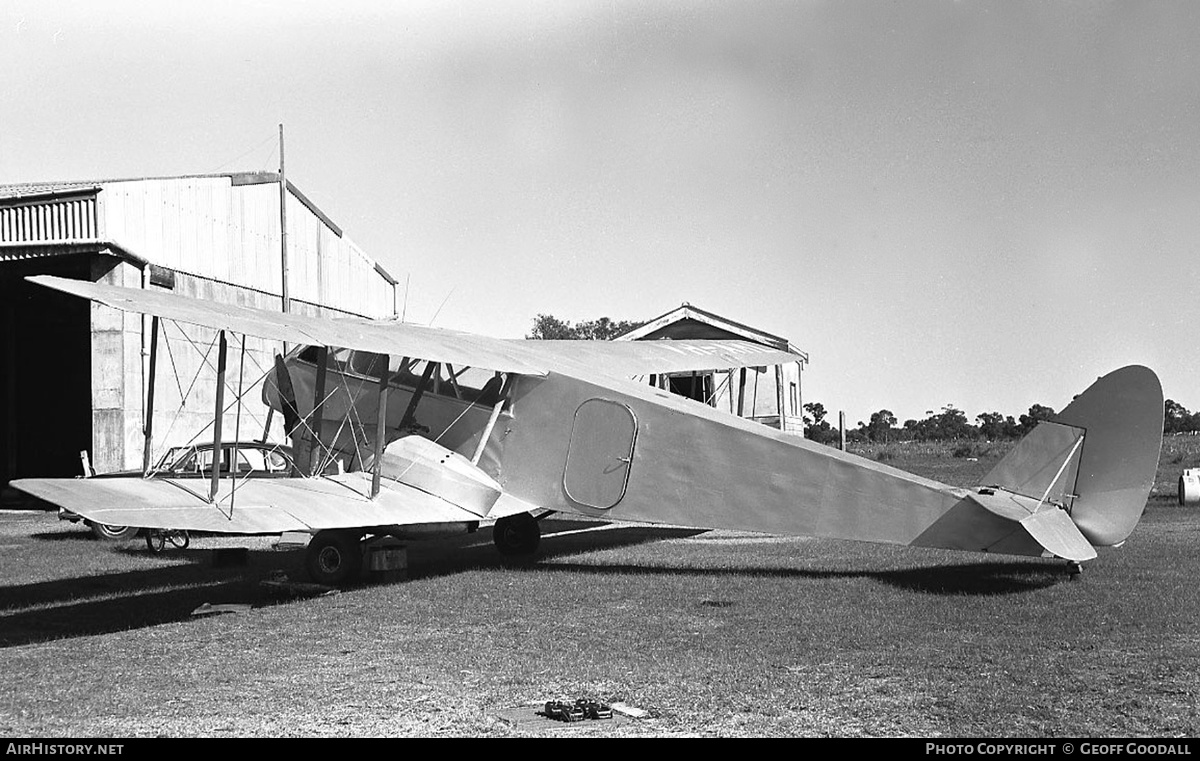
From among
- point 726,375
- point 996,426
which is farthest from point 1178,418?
point 726,375

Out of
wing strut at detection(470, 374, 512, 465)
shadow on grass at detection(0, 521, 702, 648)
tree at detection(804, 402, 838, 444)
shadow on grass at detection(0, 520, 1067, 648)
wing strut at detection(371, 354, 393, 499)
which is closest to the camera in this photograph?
shadow on grass at detection(0, 521, 702, 648)

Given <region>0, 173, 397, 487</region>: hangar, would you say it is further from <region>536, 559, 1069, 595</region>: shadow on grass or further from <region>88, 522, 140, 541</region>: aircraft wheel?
<region>536, 559, 1069, 595</region>: shadow on grass

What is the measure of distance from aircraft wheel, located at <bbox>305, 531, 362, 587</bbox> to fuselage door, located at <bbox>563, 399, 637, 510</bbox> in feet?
8.05

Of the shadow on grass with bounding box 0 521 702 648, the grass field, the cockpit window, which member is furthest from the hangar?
the grass field

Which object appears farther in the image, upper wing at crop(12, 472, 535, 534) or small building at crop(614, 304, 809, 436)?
small building at crop(614, 304, 809, 436)

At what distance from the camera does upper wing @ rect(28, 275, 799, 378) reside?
31.7 feet

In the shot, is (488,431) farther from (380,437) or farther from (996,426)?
(996,426)

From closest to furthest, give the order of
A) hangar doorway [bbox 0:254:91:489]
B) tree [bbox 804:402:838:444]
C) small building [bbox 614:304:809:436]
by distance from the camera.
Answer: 1. small building [bbox 614:304:809:436]
2. hangar doorway [bbox 0:254:91:489]
3. tree [bbox 804:402:838:444]

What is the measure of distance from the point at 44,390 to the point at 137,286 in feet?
46.3

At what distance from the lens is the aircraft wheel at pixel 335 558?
11.9m

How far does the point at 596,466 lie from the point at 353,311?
21.8m

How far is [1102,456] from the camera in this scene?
10438mm
